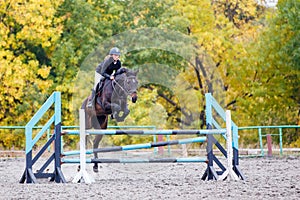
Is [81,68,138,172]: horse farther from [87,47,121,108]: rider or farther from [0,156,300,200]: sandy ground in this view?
[0,156,300,200]: sandy ground

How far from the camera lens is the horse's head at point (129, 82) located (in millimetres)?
11190

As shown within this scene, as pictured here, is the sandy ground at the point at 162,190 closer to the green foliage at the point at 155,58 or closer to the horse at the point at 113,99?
the horse at the point at 113,99

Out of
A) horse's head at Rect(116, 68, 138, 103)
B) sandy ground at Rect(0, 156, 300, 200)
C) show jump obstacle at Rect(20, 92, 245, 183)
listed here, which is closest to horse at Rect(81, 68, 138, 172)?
horse's head at Rect(116, 68, 138, 103)

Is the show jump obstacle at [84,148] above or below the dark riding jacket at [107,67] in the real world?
below

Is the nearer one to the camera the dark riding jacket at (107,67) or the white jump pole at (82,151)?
the white jump pole at (82,151)

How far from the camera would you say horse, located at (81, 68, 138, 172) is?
37.4 feet

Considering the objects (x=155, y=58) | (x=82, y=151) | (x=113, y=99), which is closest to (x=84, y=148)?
(x=82, y=151)

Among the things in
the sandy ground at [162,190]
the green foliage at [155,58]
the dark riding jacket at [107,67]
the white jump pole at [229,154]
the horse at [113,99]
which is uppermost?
the green foliage at [155,58]

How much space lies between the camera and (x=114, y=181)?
1044 cm

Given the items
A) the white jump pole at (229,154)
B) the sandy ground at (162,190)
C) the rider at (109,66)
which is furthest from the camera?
the rider at (109,66)

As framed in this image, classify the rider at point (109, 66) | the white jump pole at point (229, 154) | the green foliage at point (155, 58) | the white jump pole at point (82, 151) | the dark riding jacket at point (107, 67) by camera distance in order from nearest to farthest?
1. the white jump pole at point (82, 151)
2. the white jump pole at point (229, 154)
3. the rider at point (109, 66)
4. the dark riding jacket at point (107, 67)
5. the green foliage at point (155, 58)

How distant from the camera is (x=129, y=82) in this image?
37.3 feet

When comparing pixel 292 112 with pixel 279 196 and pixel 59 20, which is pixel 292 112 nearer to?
pixel 59 20

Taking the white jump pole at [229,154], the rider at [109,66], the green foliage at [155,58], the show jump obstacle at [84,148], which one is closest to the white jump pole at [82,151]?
the show jump obstacle at [84,148]
